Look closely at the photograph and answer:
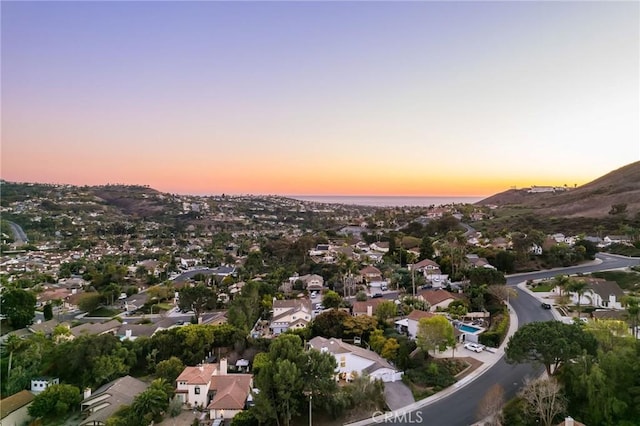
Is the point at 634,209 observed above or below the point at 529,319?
above

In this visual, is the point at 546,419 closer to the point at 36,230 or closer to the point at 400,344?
the point at 400,344

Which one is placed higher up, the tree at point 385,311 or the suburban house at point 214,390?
the tree at point 385,311

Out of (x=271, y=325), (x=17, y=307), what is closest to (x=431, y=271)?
(x=271, y=325)

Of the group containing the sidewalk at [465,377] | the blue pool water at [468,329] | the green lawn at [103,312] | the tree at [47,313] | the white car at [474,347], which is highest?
the blue pool water at [468,329]

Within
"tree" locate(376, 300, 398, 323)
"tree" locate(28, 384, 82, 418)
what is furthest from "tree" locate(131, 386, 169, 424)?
"tree" locate(376, 300, 398, 323)

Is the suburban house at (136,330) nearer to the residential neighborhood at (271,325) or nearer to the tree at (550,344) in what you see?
the residential neighborhood at (271,325)

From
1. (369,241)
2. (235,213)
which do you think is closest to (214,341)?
(369,241)

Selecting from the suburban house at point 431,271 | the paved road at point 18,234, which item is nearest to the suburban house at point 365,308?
the suburban house at point 431,271
